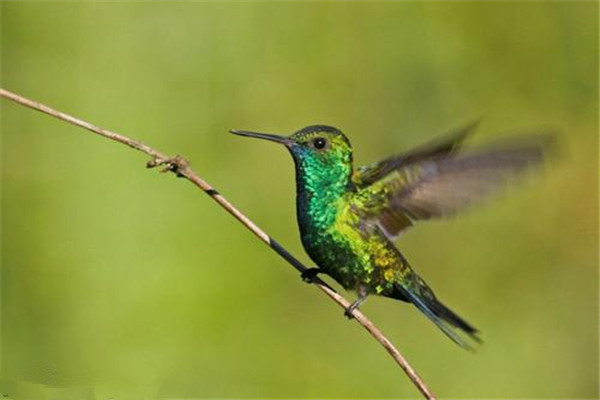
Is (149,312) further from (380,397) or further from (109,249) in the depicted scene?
(380,397)

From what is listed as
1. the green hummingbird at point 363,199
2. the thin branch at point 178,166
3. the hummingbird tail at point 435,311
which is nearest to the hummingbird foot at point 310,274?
the green hummingbird at point 363,199

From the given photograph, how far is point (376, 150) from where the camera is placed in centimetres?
686

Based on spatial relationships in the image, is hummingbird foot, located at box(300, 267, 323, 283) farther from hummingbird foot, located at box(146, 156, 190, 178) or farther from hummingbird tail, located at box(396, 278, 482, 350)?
hummingbird foot, located at box(146, 156, 190, 178)

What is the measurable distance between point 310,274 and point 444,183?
57 centimetres

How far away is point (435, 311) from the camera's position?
14.9 feet

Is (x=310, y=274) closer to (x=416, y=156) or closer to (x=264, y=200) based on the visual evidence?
(x=416, y=156)

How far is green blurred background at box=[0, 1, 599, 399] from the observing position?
233 inches

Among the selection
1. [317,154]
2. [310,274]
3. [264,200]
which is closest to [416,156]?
[317,154]

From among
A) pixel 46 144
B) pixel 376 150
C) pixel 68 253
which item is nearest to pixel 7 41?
pixel 46 144

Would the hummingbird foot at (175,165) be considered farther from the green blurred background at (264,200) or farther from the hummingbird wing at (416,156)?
the green blurred background at (264,200)

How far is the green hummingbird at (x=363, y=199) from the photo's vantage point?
4000 mm

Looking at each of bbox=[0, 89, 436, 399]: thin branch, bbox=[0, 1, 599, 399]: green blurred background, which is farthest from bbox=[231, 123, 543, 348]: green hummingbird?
bbox=[0, 1, 599, 399]: green blurred background

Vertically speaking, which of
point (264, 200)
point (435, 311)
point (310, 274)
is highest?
point (264, 200)

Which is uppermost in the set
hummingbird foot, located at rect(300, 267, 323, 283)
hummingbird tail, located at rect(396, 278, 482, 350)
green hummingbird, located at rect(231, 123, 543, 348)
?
green hummingbird, located at rect(231, 123, 543, 348)
